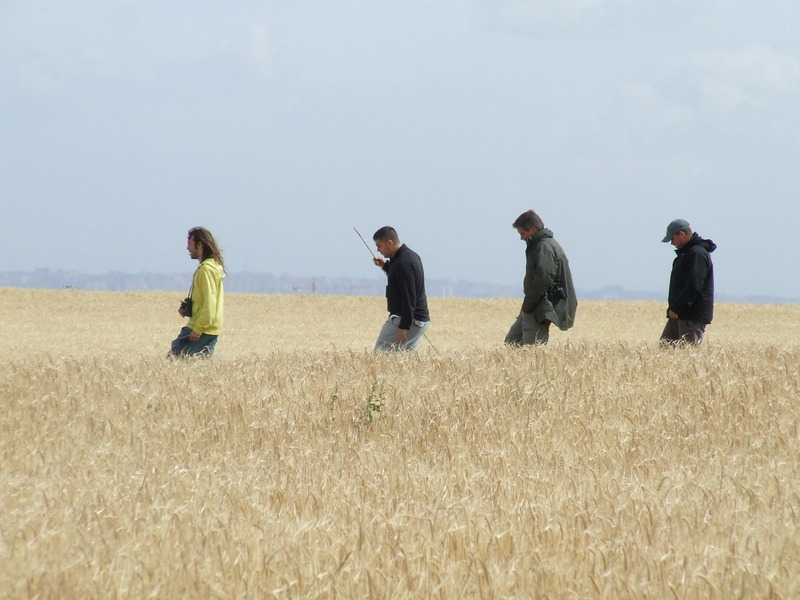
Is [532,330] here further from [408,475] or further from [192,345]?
[408,475]

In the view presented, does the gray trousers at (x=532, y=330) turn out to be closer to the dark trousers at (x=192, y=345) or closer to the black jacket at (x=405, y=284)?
the black jacket at (x=405, y=284)

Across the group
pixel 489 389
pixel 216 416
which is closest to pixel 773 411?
pixel 489 389

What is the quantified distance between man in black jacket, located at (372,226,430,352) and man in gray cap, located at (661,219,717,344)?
8.74 ft

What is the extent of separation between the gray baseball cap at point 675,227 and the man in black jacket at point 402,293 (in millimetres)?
2757

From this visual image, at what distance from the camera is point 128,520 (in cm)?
400

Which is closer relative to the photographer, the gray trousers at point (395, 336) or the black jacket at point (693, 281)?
the gray trousers at point (395, 336)

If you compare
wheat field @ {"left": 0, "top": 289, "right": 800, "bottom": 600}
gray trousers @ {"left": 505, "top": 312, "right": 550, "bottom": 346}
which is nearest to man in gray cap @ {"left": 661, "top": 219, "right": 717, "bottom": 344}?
wheat field @ {"left": 0, "top": 289, "right": 800, "bottom": 600}

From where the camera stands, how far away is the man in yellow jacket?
8.98m

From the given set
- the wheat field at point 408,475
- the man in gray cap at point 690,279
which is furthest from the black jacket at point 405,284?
the man in gray cap at point 690,279

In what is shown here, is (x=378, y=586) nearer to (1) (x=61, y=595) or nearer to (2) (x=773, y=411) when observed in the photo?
(1) (x=61, y=595)

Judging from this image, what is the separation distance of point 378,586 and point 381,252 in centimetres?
638

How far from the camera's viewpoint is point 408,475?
16.2 ft

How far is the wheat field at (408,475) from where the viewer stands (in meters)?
3.48

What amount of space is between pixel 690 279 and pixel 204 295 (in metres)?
5.02
